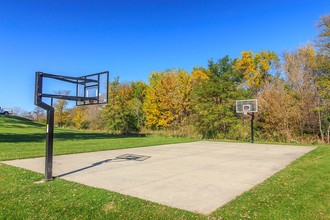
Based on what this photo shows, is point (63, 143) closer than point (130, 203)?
No

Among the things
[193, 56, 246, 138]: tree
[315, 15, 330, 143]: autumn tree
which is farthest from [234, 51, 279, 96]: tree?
[315, 15, 330, 143]: autumn tree

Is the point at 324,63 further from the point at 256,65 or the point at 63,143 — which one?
the point at 63,143

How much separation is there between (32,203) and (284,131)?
52.5 feet

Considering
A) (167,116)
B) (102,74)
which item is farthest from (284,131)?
(102,74)

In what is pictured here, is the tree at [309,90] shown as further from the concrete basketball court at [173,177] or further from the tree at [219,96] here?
the concrete basketball court at [173,177]

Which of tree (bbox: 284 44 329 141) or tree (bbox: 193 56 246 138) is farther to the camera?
tree (bbox: 193 56 246 138)

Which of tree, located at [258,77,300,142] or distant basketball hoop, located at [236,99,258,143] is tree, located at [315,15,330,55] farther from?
distant basketball hoop, located at [236,99,258,143]

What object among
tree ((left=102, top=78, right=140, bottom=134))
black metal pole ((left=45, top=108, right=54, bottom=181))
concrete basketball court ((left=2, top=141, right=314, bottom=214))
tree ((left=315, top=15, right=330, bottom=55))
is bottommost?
concrete basketball court ((left=2, top=141, right=314, bottom=214))

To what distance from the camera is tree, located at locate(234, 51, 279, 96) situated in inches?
1051

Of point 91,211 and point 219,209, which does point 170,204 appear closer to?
point 219,209

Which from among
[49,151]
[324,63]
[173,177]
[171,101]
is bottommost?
[173,177]

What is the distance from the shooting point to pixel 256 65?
27.9m

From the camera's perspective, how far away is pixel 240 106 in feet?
52.2

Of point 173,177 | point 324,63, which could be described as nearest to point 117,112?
point 324,63
